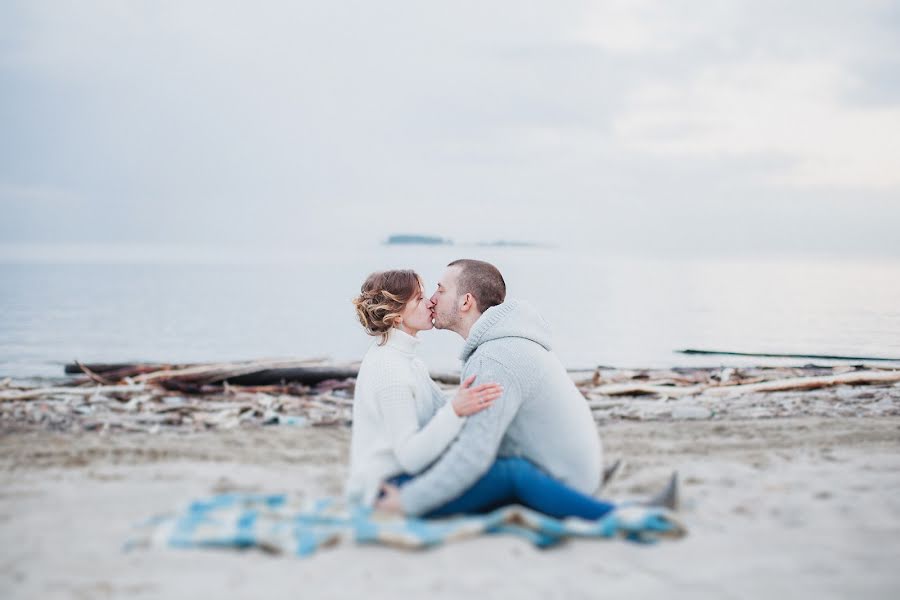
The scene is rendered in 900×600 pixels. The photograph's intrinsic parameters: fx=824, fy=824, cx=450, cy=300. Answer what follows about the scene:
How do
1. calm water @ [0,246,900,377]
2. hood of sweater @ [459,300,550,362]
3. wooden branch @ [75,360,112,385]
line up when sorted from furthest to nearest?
calm water @ [0,246,900,377] < wooden branch @ [75,360,112,385] < hood of sweater @ [459,300,550,362]

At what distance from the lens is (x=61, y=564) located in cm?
428

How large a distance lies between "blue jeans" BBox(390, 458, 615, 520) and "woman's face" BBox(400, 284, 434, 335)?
3.53 ft

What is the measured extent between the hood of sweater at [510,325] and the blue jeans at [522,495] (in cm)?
77

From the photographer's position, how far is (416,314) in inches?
216

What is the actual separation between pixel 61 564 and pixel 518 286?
1863 inches

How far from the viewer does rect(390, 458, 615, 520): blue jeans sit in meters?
4.79

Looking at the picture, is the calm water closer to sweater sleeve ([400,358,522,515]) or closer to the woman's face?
the woman's face

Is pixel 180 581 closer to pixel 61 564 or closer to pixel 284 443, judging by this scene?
pixel 61 564

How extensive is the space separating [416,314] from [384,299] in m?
0.25

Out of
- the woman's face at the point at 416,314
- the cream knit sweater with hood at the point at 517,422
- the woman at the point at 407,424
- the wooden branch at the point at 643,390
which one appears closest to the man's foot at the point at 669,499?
the woman at the point at 407,424

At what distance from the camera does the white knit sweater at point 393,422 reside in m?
4.86

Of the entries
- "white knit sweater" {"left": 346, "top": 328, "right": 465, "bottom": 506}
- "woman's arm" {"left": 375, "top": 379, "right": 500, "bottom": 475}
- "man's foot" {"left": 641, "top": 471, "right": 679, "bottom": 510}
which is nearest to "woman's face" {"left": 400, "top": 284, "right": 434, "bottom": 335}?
"white knit sweater" {"left": 346, "top": 328, "right": 465, "bottom": 506}

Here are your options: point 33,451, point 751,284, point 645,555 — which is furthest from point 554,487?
point 751,284

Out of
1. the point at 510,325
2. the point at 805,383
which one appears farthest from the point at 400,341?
the point at 805,383
